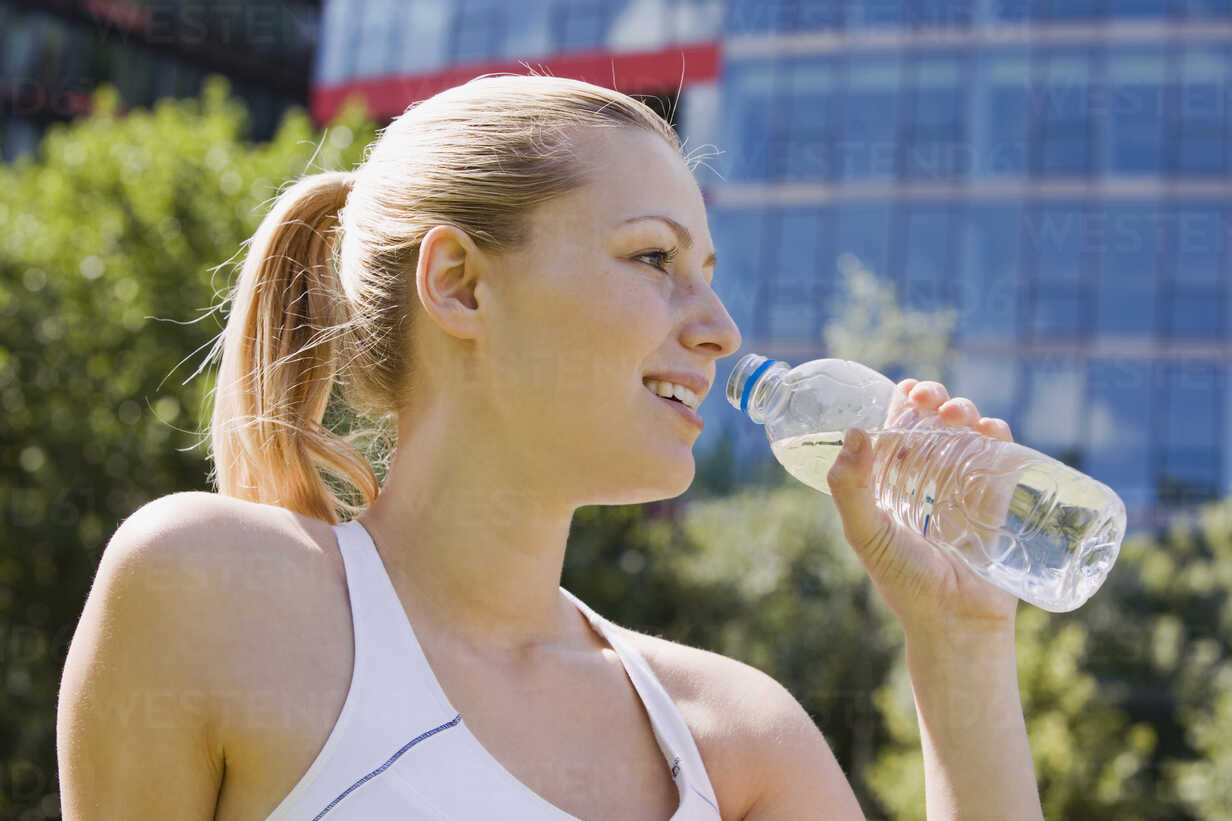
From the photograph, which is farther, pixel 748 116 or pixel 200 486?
pixel 748 116

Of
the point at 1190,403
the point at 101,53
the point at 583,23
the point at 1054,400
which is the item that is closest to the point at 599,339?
the point at 1054,400

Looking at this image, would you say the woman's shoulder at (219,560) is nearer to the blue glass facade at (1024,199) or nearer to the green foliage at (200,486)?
the green foliage at (200,486)

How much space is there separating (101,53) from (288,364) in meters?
35.7

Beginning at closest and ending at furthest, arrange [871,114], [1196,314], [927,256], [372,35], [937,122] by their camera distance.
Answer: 1. [1196,314]
2. [927,256]
3. [937,122]
4. [871,114]
5. [372,35]

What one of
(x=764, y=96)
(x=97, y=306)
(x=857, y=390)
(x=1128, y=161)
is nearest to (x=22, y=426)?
(x=97, y=306)

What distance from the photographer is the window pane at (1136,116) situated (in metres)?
29.2

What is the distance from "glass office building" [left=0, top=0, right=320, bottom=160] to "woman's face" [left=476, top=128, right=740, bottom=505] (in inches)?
1253

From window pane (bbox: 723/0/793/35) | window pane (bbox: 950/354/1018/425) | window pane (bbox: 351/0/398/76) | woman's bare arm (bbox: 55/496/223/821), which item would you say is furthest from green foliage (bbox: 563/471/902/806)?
window pane (bbox: 351/0/398/76)

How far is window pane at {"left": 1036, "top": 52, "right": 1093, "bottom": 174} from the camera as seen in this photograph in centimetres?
2964

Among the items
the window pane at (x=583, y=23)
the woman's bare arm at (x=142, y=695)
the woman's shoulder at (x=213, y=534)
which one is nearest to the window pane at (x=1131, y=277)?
the window pane at (x=583, y=23)

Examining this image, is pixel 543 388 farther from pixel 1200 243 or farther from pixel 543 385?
pixel 1200 243

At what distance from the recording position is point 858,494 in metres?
2.01

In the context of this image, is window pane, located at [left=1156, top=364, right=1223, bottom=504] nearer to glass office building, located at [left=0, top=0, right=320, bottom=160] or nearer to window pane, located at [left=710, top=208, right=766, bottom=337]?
window pane, located at [left=710, top=208, right=766, bottom=337]

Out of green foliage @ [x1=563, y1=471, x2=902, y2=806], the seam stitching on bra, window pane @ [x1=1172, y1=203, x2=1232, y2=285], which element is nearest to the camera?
the seam stitching on bra
